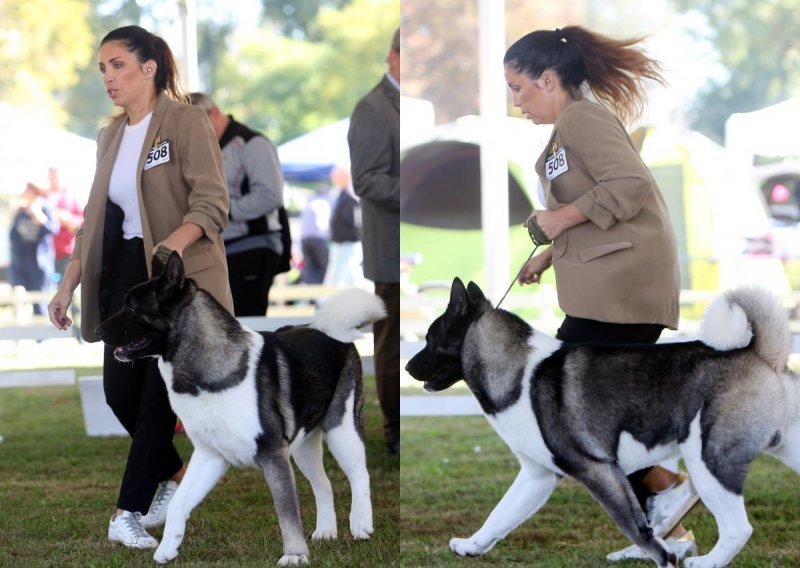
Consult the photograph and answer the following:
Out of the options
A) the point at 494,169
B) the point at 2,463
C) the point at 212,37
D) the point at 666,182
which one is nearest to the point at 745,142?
the point at 666,182

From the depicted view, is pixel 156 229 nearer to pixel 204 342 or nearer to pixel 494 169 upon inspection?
pixel 204 342

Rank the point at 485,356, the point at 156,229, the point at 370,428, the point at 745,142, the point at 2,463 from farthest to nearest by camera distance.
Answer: the point at 745,142 → the point at 370,428 → the point at 2,463 → the point at 156,229 → the point at 485,356

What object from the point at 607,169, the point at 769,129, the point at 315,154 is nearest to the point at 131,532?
the point at 607,169

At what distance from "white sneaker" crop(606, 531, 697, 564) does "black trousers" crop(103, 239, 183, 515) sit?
184 centimetres

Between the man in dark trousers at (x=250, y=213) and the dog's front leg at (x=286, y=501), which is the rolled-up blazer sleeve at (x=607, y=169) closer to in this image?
the dog's front leg at (x=286, y=501)

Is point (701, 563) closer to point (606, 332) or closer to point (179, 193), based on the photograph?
point (606, 332)

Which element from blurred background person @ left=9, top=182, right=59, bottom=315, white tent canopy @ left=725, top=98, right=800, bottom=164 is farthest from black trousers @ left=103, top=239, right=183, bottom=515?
blurred background person @ left=9, top=182, right=59, bottom=315

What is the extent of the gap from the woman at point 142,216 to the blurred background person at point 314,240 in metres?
12.2

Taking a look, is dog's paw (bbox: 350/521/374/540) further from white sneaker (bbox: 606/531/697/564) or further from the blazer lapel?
the blazer lapel

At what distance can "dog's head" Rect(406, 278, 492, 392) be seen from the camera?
366cm

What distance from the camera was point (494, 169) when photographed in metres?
7.30

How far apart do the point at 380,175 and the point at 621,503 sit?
309 cm

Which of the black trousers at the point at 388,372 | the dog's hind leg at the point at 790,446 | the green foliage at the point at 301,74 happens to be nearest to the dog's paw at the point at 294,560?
the dog's hind leg at the point at 790,446

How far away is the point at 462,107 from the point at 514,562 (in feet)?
60.0
